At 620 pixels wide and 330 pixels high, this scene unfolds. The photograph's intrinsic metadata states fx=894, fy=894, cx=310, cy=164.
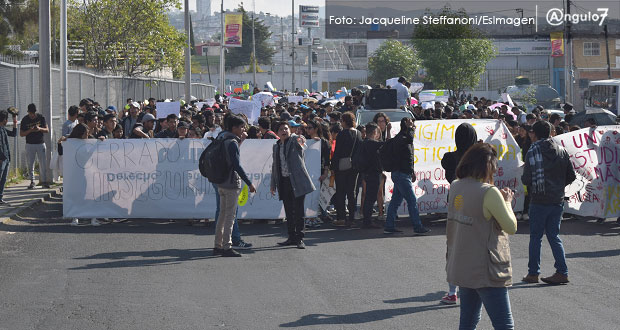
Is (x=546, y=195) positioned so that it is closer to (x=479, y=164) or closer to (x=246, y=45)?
(x=479, y=164)

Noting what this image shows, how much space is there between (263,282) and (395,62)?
86452 millimetres

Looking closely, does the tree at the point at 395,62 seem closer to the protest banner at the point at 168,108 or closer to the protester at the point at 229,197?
the protest banner at the point at 168,108

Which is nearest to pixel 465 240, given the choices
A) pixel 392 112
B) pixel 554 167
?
pixel 554 167

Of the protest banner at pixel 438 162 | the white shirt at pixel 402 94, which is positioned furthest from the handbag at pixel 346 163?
the white shirt at pixel 402 94

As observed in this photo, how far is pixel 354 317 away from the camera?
7914 millimetres

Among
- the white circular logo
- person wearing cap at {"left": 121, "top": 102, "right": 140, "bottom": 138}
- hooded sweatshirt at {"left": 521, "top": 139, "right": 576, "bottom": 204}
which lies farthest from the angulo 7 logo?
hooded sweatshirt at {"left": 521, "top": 139, "right": 576, "bottom": 204}

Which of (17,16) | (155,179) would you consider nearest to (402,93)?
(155,179)

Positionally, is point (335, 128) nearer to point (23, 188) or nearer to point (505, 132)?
point (505, 132)

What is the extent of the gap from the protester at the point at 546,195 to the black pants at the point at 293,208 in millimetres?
3279

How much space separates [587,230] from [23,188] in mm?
11019

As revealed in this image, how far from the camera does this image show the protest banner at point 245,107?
22.4m

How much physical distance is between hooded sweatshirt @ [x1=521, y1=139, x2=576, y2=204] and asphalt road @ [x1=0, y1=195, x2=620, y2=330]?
3.10 ft

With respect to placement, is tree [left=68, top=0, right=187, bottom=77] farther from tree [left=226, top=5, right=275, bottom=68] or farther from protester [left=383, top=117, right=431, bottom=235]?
tree [left=226, top=5, right=275, bottom=68]

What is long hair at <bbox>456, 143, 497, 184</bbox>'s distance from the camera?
5.85 meters
